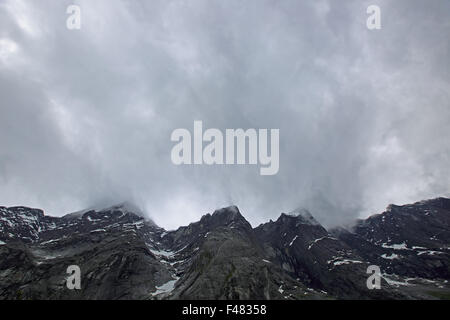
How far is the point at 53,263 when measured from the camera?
144 m

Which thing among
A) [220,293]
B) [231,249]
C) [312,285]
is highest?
[231,249]

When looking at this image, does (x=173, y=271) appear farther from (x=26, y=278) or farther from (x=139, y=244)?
(x=26, y=278)

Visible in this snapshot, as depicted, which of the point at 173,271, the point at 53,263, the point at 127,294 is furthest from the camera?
the point at 173,271
